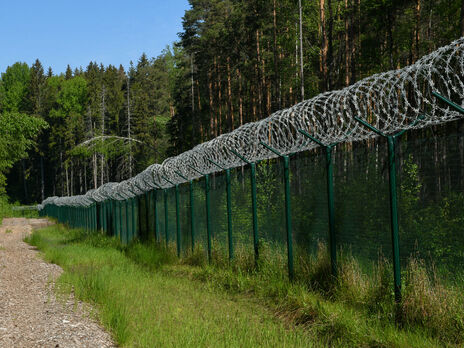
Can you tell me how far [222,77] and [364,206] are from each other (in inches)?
1284

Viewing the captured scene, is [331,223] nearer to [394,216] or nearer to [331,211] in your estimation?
[331,211]

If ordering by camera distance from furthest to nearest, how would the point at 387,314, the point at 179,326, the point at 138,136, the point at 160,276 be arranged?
1. the point at 138,136
2. the point at 160,276
3. the point at 179,326
4. the point at 387,314

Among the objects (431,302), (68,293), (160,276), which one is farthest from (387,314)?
(160,276)

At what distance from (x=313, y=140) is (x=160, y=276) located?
4.36m

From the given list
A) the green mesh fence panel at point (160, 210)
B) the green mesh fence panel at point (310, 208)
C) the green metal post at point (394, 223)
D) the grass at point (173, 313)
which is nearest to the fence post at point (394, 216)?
the green metal post at point (394, 223)

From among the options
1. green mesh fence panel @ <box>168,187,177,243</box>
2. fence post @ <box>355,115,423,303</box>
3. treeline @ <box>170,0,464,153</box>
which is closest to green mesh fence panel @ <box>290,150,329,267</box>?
fence post @ <box>355,115,423,303</box>

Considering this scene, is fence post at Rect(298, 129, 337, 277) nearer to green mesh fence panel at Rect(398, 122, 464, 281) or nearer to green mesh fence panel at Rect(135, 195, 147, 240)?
green mesh fence panel at Rect(398, 122, 464, 281)

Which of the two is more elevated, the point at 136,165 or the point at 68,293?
the point at 136,165

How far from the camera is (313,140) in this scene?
6988 mm

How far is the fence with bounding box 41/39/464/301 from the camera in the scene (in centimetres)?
537

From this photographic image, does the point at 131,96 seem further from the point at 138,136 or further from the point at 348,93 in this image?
the point at 348,93

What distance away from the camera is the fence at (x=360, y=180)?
537cm

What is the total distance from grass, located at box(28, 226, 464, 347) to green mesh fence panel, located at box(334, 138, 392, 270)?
0.68 ft

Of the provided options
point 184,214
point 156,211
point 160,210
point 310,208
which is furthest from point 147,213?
point 310,208
